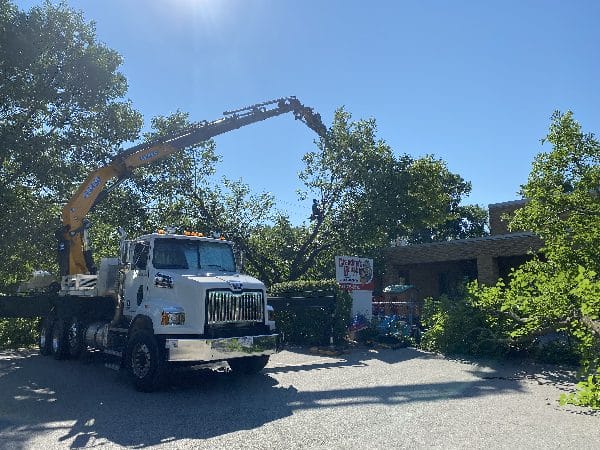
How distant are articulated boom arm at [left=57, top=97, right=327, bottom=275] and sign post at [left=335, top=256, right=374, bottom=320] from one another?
6038mm

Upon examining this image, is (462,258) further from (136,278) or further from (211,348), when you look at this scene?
(211,348)

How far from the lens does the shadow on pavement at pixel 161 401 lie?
20.5 feet

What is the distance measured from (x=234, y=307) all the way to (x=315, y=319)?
638 cm

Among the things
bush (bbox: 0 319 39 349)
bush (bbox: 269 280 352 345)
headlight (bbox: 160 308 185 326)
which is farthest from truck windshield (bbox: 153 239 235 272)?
bush (bbox: 0 319 39 349)

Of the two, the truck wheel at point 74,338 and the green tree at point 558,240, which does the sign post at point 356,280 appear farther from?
the truck wheel at point 74,338

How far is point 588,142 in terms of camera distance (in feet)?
34.0

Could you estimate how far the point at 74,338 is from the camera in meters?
12.4

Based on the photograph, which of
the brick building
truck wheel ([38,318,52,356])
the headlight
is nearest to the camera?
the headlight

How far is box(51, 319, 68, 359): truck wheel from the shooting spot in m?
12.6

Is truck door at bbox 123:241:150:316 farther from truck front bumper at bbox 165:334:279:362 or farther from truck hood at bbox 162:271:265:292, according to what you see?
truck front bumper at bbox 165:334:279:362

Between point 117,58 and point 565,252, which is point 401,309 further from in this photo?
point 117,58

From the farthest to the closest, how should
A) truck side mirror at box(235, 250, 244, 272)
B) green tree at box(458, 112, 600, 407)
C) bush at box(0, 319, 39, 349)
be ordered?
bush at box(0, 319, 39, 349) → truck side mirror at box(235, 250, 244, 272) → green tree at box(458, 112, 600, 407)

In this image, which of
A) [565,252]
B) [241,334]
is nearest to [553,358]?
[565,252]

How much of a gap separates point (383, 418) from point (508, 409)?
2066mm
